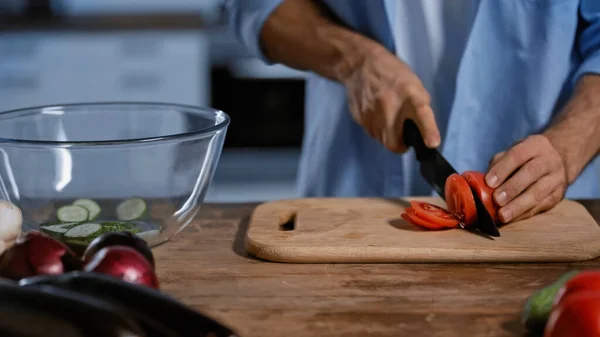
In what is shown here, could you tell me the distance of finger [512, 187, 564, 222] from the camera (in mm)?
1267

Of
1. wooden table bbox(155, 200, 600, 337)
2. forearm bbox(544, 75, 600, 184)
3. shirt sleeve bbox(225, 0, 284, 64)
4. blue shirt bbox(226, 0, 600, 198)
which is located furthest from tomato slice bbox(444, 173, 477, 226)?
shirt sleeve bbox(225, 0, 284, 64)

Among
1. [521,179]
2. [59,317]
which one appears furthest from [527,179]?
[59,317]

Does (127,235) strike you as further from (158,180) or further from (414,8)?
(414,8)

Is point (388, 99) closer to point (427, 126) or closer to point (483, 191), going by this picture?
point (427, 126)

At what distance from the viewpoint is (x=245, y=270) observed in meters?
1.09

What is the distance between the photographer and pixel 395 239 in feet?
3.77

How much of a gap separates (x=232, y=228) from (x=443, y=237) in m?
0.34

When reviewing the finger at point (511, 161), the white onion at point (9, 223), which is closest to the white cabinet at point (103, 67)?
the finger at point (511, 161)

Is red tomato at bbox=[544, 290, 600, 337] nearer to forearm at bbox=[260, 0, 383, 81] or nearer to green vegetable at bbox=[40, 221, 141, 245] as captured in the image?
green vegetable at bbox=[40, 221, 141, 245]

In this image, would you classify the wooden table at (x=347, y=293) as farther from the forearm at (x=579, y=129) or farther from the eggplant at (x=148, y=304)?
the forearm at (x=579, y=129)

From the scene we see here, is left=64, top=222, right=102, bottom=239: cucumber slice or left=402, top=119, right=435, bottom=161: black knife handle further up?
left=402, top=119, right=435, bottom=161: black knife handle

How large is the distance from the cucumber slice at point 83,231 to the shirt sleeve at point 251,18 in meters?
0.68

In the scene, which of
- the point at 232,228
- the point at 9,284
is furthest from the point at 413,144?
the point at 9,284

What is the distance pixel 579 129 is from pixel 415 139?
0.30 metres
